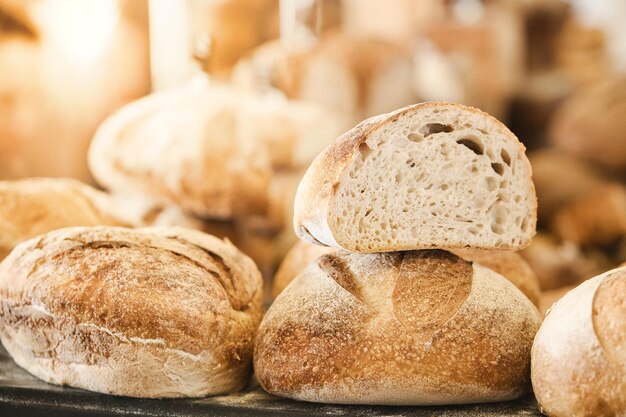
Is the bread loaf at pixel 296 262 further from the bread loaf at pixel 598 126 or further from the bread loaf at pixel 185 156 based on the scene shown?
the bread loaf at pixel 598 126

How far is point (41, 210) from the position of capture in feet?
6.54

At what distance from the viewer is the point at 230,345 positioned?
1.56 meters

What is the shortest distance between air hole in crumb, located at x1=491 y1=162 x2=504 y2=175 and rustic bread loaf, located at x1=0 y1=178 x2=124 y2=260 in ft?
3.53

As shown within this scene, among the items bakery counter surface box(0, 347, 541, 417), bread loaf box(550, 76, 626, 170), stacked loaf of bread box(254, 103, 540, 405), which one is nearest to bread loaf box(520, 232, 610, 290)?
bread loaf box(550, 76, 626, 170)

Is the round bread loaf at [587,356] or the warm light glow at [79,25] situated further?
the warm light glow at [79,25]

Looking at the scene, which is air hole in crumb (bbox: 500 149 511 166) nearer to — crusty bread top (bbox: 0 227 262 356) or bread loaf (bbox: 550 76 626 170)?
crusty bread top (bbox: 0 227 262 356)

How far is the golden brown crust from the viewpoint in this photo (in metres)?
1.86

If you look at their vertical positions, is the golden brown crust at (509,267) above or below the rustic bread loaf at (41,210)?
below

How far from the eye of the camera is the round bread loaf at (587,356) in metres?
1.23

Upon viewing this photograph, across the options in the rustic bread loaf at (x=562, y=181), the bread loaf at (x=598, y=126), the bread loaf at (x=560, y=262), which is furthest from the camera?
the rustic bread loaf at (x=562, y=181)

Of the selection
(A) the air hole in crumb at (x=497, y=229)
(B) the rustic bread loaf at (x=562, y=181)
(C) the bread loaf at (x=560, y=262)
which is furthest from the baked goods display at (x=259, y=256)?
(B) the rustic bread loaf at (x=562, y=181)

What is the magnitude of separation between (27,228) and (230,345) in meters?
0.73

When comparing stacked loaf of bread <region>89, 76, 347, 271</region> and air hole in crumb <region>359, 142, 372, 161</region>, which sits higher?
air hole in crumb <region>359, 142, 372, 161</region>

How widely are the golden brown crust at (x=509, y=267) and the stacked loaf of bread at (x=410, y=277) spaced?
25 cm
